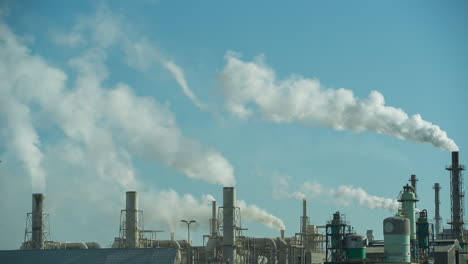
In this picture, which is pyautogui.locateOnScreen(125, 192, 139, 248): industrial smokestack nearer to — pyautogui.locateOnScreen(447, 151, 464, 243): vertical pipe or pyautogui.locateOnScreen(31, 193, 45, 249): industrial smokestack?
pyautogui.locateOnScreen(31, 193, 45, 249): industrial smokestack

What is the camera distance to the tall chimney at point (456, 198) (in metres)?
128

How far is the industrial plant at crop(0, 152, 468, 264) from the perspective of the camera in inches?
3952

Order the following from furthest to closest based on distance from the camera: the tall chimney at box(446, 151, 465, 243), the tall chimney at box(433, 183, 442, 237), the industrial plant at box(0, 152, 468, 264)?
the tall chimney at box(433, 183, 442, 237) → the tall chimney at box(446, 151, 465, 243) → the industrial plant at box(0, 152, 468, 264)

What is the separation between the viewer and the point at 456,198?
130125mm

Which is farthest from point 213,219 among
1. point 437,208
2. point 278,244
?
point 437,208

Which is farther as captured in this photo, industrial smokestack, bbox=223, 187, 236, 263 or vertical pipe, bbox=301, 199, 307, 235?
vertical pipe, bbox=301, 199, 307, 235

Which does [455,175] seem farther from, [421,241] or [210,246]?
[210,246]

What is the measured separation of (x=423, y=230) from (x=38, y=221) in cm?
5704

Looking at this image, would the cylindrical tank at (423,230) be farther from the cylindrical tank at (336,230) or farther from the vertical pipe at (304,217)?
the vertical pipe at (304,217)

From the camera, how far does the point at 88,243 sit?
12631 centimetres

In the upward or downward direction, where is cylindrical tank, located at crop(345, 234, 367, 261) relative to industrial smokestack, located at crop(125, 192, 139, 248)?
downward

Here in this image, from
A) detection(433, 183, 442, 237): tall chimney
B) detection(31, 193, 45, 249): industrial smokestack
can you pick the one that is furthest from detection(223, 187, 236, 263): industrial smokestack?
detection(433, 183, 442, 237): tall chimney

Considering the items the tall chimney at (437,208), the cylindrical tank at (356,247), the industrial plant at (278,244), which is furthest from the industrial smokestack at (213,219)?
the tall chimney at (437,208)

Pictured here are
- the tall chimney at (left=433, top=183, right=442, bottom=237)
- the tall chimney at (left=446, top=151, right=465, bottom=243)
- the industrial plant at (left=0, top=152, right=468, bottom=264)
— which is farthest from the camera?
the tall chimney at (left=433, top=183, right=442, bottom=237)
